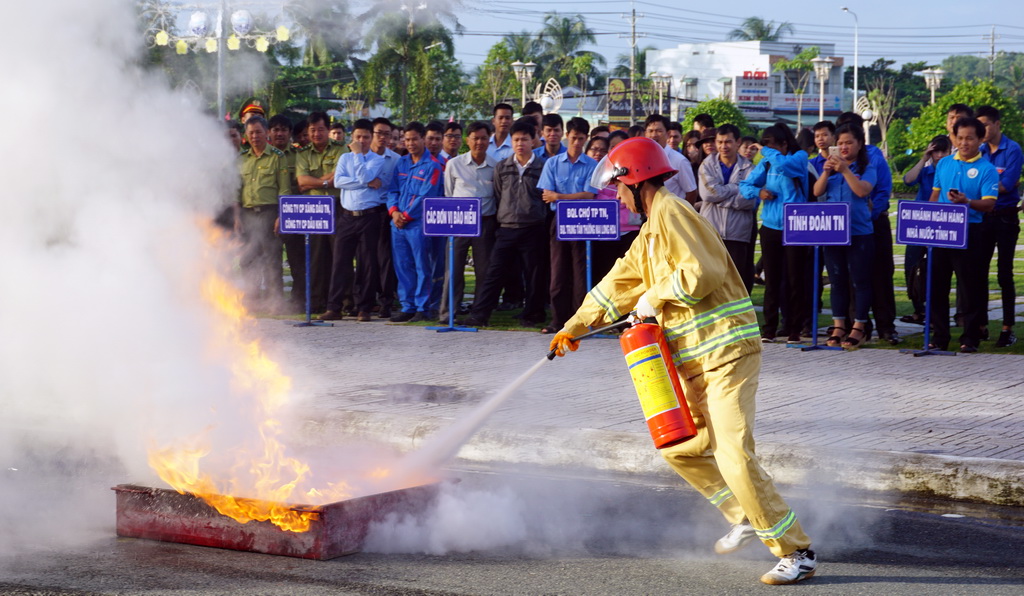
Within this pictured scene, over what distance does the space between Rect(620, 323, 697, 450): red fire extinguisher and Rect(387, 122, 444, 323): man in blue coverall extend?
27.3ft

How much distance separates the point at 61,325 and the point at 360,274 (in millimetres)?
7674

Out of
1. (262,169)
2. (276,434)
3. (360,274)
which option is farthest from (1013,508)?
(262,169)

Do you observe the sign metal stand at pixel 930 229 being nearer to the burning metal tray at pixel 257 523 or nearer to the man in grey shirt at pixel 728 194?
the man in grey shirt at pixel 728 194

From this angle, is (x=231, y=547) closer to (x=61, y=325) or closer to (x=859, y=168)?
(x=61, y=325)

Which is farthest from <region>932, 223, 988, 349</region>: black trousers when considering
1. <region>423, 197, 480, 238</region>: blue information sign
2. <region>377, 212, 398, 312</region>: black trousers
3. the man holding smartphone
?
<region>377, 212, 398, 312</region>: black trousers

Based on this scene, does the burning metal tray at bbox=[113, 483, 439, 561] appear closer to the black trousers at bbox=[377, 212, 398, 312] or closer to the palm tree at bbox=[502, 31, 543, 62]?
the black trousers at bbox=[377, 212, 398, 312]

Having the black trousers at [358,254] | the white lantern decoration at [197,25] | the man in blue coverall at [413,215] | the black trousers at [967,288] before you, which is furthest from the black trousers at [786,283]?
the white lantern decoration at [197,25]

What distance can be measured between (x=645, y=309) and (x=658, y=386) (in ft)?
1.11

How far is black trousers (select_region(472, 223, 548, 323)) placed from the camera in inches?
506

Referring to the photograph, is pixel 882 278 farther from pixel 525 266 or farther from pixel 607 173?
pixel 607 173

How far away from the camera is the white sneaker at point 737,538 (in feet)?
17.7

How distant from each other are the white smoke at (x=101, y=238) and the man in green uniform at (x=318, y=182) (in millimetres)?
7096

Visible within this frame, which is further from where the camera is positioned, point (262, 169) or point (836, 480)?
point (262, 169)

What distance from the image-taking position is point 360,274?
46.2 feet
